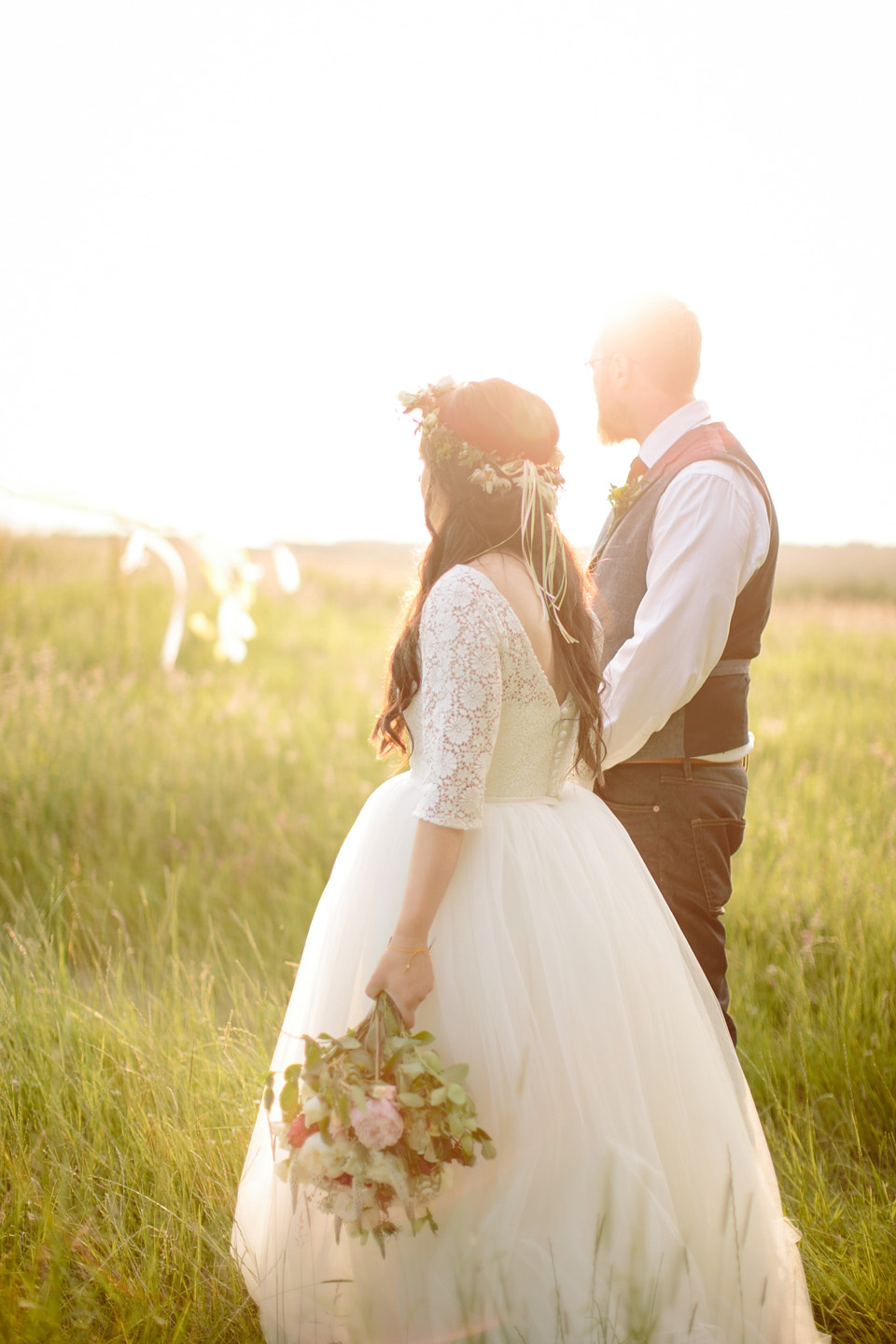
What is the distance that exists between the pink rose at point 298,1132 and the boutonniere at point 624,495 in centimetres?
191

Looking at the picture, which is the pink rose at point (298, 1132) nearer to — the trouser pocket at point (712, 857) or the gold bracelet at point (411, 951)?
the gold bracelet at point (411, 951)

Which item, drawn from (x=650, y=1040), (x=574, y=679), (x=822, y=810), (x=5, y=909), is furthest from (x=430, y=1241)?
(x=822, y=810)

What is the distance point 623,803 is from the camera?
9.00 feet

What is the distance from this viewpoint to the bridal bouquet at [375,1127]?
5.25 ft

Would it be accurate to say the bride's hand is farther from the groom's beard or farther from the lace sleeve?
the groom's beard

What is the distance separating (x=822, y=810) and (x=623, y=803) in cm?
284

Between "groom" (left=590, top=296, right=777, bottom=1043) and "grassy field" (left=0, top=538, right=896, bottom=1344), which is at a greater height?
"groom" (left=590, top=296, right=777, bottom=1043)

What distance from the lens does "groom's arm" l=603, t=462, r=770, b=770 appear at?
249cm

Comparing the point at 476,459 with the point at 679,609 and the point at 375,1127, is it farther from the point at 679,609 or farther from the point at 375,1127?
the point at 375,1127

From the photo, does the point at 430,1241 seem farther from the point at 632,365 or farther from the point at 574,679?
the point at 632,365

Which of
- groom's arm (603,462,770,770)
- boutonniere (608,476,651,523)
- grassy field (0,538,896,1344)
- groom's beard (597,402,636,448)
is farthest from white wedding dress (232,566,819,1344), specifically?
groom's beard (597,402,636,448)

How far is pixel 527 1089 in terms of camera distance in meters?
1.85

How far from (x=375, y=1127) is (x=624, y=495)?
193cm

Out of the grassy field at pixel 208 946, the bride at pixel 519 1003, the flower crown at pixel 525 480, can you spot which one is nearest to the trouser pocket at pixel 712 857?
the bride at pixel 519 1003
